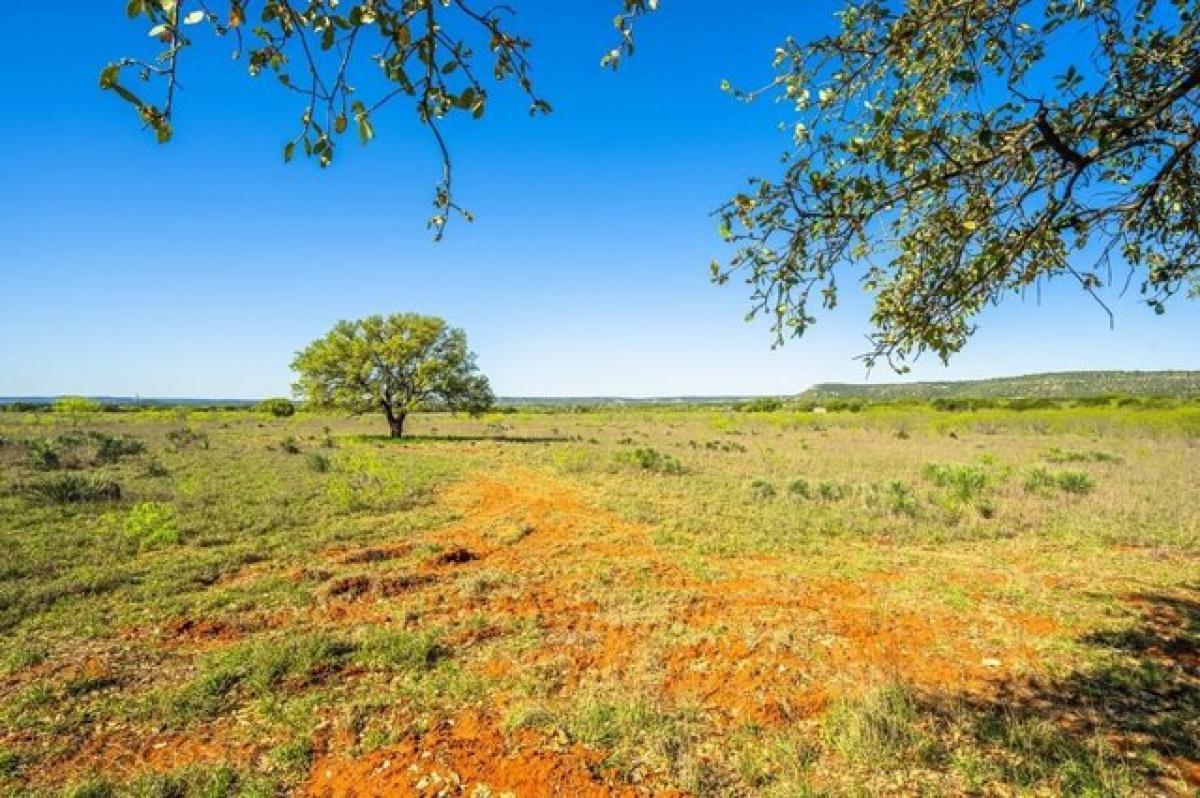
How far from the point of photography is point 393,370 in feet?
123

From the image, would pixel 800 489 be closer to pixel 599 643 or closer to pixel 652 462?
pixel 652 462

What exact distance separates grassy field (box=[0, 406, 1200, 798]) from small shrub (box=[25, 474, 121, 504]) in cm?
8

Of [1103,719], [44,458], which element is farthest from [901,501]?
[44,458]

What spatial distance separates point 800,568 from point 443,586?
5.89 meters

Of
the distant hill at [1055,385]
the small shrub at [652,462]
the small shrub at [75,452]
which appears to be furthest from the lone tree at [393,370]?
the distant hill at [1055,385]

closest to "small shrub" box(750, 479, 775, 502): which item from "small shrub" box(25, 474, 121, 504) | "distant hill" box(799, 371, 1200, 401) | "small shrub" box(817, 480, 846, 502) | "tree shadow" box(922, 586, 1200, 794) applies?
"small shrub" box(817, 480, 846, 502)

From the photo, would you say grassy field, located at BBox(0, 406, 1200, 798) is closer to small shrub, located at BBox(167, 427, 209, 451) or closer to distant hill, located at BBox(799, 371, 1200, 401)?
small shrub, located at BBox(167, 427, 209, 451)

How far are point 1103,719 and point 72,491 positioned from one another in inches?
782

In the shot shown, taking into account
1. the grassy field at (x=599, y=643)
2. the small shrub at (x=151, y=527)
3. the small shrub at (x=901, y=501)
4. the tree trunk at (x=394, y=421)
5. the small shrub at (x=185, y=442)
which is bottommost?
the grassy field at (x=599, y=643)

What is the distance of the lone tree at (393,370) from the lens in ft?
118

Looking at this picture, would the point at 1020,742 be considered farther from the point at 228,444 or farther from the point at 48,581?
the point at 228,444

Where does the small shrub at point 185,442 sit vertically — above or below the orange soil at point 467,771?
above

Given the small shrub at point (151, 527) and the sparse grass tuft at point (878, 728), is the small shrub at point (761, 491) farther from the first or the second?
the small shrub at point (151, 527)

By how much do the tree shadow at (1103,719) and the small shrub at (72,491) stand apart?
59.2 feet
